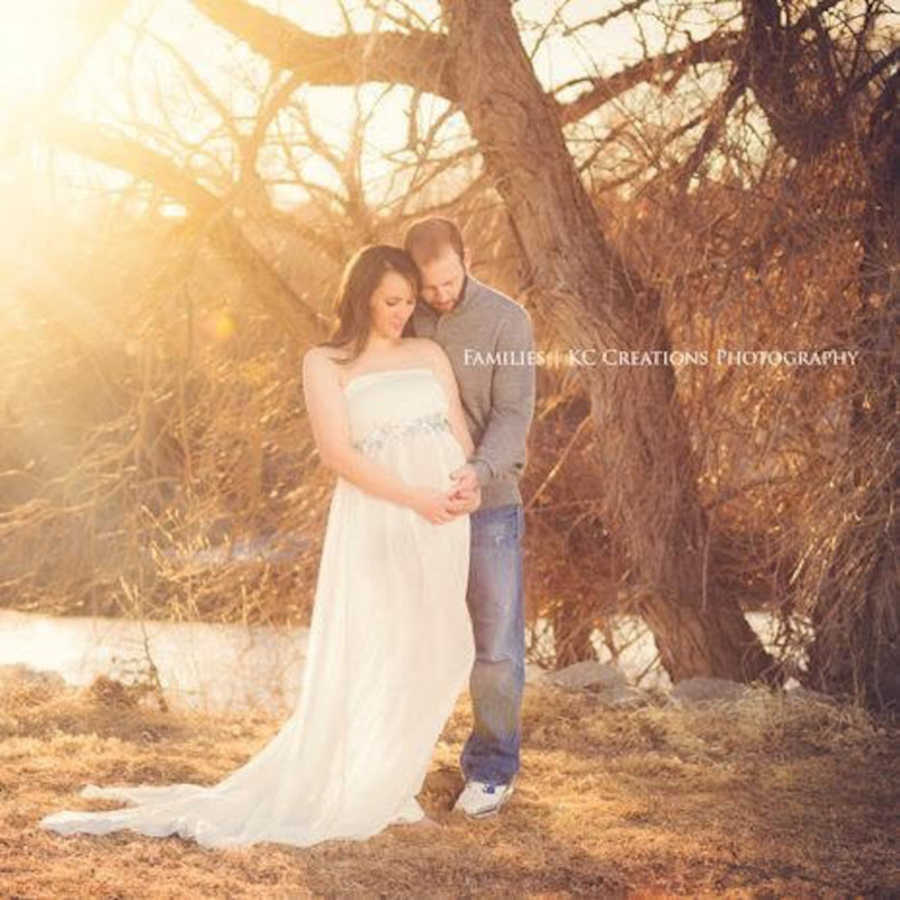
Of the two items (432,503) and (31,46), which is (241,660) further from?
(432,503)

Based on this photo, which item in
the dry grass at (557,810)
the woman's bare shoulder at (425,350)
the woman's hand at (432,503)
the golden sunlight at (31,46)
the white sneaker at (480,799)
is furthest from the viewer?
the golden sunlight at (31,46)

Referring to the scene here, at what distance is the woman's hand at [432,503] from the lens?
430 centimetres

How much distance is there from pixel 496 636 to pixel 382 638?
0.37m

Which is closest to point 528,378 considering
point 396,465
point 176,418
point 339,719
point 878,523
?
point 396,465

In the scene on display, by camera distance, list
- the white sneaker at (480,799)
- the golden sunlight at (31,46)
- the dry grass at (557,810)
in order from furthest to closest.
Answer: the golden sunlight at (31,46), the white sneaker at (480,799), the dry grass at (557,810)

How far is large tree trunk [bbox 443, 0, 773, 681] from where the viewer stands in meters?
6.67

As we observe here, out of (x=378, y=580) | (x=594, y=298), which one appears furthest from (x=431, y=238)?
(x=594, y=298)

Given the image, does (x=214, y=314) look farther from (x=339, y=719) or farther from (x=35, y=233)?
(x=339, y=719)

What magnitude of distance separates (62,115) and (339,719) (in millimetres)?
3636

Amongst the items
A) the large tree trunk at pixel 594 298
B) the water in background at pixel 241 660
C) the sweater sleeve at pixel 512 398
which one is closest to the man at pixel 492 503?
the sweater sleeve at pixel 512 398

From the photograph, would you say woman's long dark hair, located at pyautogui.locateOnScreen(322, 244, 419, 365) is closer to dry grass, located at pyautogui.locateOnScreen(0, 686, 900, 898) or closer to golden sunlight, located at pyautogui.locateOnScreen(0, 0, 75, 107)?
dry grass, located at pyautogui.locateOnScreen(0, 686, 900, 898)

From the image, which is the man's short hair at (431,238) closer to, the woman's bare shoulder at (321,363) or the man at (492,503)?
the man at (492,503)

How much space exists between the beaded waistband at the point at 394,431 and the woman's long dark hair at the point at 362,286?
218 millimetres

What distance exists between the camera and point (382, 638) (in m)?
4.41
